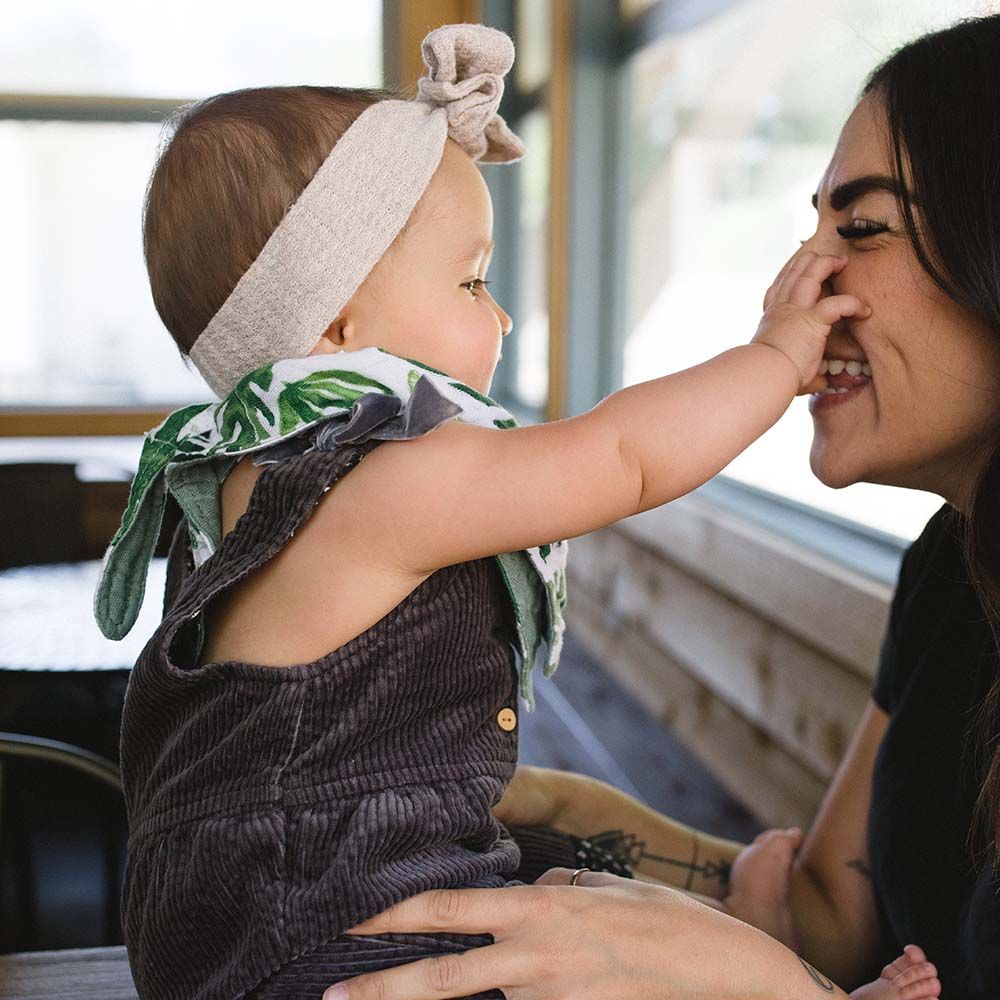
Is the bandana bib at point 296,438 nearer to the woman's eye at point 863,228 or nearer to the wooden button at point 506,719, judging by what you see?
the wooden button at point 506,719

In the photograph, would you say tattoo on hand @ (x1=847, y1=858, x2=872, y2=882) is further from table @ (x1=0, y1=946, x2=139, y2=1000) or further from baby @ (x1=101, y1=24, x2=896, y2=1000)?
table @ (x1=0, y1=946, x2=139, y2=1000)

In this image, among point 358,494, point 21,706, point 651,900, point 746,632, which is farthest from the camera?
point 746,632

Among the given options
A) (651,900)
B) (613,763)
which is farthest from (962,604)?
(613,763)

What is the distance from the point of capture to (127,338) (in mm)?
4328

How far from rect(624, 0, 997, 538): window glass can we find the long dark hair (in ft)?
2.92

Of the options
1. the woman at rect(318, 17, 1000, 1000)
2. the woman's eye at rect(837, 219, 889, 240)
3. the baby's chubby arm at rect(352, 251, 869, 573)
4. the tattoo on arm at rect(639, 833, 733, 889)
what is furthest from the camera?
the tattoo on arm at rect(639, 833, 733, 889)

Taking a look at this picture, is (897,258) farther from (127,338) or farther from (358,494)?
(127,338)

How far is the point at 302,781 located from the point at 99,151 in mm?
3821

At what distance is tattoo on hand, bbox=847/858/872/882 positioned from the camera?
4.57ft

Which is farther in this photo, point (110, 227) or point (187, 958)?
point (110, 227)

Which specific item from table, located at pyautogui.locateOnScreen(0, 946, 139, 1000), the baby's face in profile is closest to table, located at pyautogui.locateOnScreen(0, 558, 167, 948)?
table, located at pyautogui.locateOnScreen(0, 946, 139, 1000)

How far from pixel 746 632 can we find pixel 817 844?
4.46 ft

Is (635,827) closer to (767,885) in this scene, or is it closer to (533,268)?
(767,885)

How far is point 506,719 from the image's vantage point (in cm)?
106
